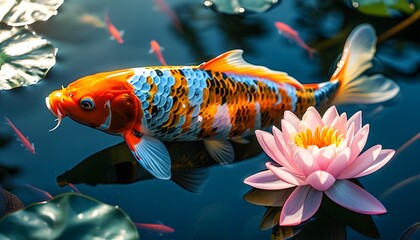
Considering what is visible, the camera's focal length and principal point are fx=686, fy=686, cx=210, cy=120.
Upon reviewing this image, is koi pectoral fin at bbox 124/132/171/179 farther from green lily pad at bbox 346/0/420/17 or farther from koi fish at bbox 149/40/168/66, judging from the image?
green lily pad at bbox 346/0/420/17

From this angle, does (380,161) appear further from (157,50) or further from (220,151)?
(157,50)

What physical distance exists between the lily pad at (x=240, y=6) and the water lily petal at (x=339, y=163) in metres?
0.73

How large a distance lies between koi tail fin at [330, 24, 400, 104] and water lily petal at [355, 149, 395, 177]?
28 centimetres

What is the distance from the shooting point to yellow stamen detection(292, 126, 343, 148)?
1.40m

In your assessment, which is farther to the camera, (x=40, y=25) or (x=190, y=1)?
(x=190, y=1)

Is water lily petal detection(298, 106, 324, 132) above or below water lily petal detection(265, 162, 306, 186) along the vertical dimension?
above

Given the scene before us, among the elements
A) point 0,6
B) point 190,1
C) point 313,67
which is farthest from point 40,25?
point 313,67

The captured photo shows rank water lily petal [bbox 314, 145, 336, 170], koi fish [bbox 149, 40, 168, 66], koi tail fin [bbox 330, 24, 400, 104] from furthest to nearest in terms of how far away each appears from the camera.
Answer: koi fish [bbox 149, 40, 168, 66]
koi tail fin [bbox 330, 24, 400, 104]
water lily petal [bbox 314, 145, 336, 170]

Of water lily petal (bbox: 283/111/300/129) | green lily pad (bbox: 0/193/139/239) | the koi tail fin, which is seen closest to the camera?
green lily pad (bbox: 0/193/139/239)

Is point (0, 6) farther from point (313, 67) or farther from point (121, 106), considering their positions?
point (313, 67)

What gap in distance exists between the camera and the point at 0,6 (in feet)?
6.16

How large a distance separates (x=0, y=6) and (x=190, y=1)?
538 mm

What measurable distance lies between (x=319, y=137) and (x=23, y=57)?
79 cm

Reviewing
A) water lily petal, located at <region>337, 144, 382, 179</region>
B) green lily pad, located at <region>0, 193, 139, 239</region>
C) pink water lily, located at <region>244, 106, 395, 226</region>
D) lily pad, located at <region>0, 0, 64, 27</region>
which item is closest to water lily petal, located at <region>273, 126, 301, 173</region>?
pink water lily, located at <region>244, 106, 395, 226</region>
